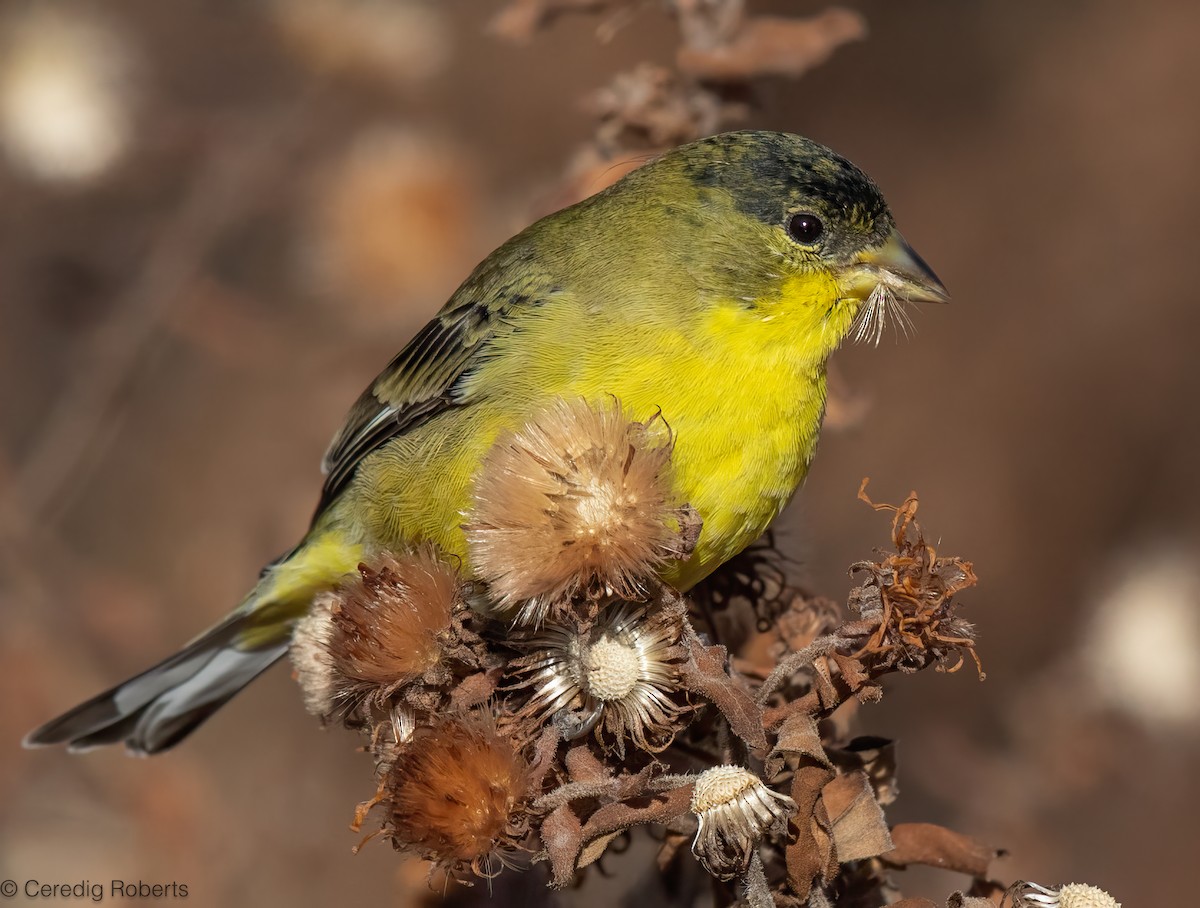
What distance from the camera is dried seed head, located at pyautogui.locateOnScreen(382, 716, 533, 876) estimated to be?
2.12 m

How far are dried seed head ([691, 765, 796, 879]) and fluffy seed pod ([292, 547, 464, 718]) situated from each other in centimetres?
67

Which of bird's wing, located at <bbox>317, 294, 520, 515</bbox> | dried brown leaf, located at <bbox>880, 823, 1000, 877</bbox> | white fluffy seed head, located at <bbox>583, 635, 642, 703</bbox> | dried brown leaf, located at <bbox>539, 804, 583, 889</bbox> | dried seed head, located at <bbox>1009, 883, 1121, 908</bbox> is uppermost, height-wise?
bird's wing, located at <bbox>317, 294, 520, 515</bbox>

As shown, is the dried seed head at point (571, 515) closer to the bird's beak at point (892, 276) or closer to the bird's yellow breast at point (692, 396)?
the bird's yellow breast at point (692, 396)

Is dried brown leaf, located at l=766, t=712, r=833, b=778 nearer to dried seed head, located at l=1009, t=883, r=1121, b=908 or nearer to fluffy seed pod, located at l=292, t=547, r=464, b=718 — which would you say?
dried seed head, located at l=1009, t=883, r=1121, b=908

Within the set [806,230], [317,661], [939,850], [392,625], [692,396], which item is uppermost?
[806,230]

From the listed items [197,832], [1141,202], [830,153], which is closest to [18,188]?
[197,832]

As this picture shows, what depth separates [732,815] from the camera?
2.07 meters

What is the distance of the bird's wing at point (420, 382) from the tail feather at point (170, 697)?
631 millimetres

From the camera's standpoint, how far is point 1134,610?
472cm

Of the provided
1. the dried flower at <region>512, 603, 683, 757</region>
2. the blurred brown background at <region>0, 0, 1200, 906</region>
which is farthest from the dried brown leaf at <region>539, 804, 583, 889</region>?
the blurred brown background at <region>0, 0, 1200, 906</region>

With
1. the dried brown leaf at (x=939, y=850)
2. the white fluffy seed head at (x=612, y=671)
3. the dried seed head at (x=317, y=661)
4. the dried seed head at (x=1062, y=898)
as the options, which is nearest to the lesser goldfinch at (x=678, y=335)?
the dried seed head at (x=317, y=661)
